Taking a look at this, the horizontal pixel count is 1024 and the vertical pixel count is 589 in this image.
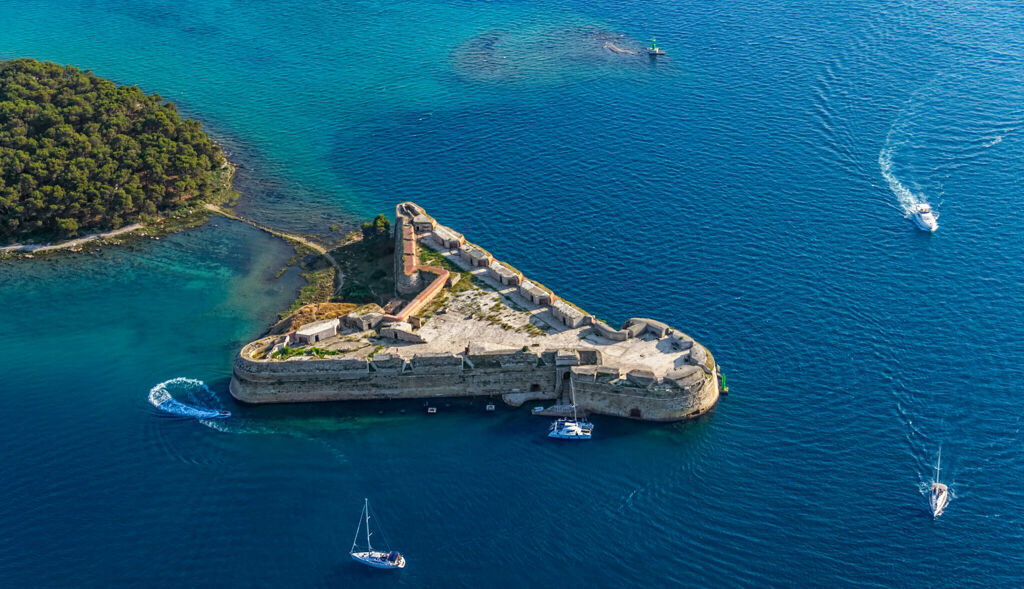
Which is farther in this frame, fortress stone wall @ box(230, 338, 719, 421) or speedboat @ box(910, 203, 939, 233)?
speedboat @ box(910, 203, 939, 233)

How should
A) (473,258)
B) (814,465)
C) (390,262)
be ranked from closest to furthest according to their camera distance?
(814,465), (473,258), (390,262)

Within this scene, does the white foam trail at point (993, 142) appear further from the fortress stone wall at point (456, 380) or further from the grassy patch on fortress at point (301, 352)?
the grassy patch on fortress at point (301, 352)

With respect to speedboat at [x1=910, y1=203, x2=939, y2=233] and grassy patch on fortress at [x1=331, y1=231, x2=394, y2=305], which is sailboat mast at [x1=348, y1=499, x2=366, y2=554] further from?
speedboat at [x1=910, y1=203, x2=939, y2=233]

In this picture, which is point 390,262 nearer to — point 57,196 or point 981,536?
point 57,196

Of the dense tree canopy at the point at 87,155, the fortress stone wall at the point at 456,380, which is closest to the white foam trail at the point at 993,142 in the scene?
the fortress stone wall at the point at 456,380

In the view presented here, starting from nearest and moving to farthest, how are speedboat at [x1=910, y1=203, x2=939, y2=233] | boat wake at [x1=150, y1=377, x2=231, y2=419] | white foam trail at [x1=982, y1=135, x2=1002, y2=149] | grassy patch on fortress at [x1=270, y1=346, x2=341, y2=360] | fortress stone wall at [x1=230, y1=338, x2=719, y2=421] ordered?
fortress stone wall at [x1=230, y1=338, x2=719, y2=421], boat wake at [x1=150, y1=377, x2=231, y2=419], grassy patch on fortress at [x1=270, y1=346, x2=341, y2=360], speedboat at [x1=910, y1=203, x2=939, y2=233], white foam trail at [x1=982, y1=135, x2=1002, y2=149]

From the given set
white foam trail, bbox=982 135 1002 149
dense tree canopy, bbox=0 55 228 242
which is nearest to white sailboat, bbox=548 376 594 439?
dense tree canopy, bbox=0 55 228 242

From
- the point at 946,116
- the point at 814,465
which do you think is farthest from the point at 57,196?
the point at 946,116
